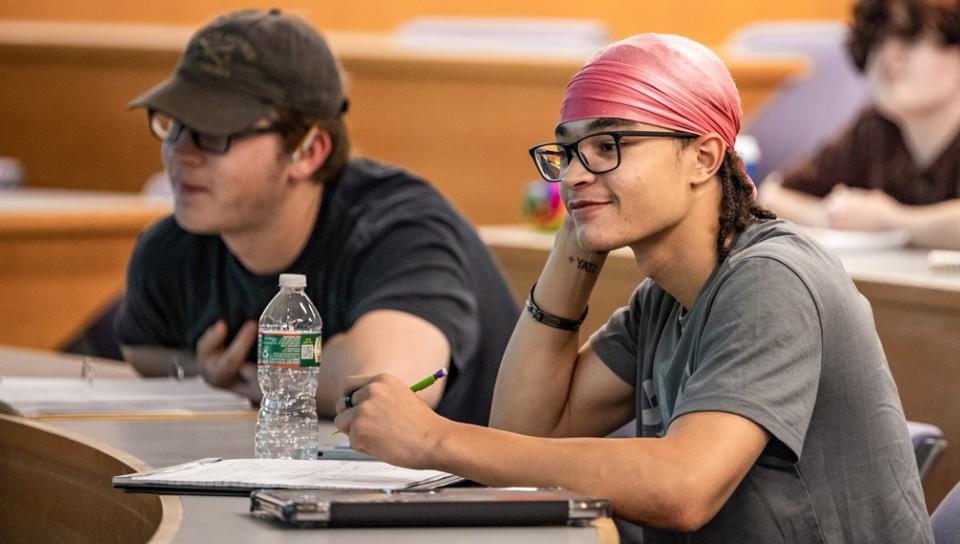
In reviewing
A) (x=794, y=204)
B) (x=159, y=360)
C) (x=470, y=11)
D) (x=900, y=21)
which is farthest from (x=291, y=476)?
(x=470, y=11)

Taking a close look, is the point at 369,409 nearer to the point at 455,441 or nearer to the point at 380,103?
the point at 455,441

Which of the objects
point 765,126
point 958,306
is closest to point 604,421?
point 958,306

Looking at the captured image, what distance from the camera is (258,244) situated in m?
2.21

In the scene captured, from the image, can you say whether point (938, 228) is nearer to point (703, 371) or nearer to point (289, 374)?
point (289, 374)

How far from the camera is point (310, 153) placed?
2.21m

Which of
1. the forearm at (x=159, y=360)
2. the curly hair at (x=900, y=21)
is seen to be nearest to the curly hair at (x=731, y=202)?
the forearm at (x=159, y=360)

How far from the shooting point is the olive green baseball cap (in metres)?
2.09

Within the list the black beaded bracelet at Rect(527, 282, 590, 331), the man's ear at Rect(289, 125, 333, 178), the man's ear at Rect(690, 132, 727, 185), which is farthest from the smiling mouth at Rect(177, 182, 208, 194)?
the man's ear at Rect(690, 132, 727, 185)

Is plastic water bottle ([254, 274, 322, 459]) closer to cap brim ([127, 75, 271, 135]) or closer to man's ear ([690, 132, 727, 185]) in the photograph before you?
cap brim ([127, 75, 271, 135])

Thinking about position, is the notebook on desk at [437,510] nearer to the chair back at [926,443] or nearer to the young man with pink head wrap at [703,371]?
the young man with pink head wrap at [703,371]

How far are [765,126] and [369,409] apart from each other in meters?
3.92

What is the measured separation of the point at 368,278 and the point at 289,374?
0.23m

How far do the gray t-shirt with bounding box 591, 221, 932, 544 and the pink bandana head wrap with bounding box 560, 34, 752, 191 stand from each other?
0.43ft

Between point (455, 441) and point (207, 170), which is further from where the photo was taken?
point (207, 170)
